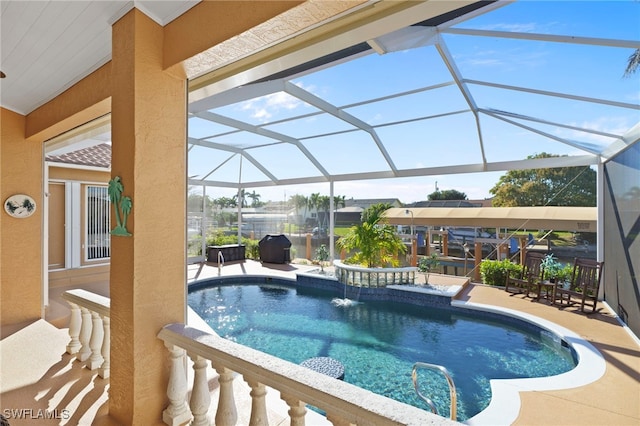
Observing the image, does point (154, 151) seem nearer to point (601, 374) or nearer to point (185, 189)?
point (185, 189)

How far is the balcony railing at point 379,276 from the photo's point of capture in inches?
312

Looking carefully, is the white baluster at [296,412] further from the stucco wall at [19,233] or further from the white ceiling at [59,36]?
the stucco wall at [19,233]

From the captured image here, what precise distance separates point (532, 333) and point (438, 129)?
486cm

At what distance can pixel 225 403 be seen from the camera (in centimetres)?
181

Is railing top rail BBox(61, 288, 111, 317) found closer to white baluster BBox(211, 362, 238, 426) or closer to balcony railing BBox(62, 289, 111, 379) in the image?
balcony railing BBox(62, 289, 111, 379)

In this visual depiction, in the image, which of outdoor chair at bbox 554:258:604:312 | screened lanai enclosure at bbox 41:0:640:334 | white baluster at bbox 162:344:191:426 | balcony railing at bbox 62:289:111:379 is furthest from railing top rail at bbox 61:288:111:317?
outdoor chair at bbox 554:258:604:312

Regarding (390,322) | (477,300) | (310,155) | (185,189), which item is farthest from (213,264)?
(185,189)

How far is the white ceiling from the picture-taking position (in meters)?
2.03

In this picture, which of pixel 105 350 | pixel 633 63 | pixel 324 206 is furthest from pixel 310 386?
pixel 324 206

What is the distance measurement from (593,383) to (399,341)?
2.52 metres

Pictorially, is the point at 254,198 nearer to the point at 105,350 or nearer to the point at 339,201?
the point at 339,201

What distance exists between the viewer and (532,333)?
5449 millimetres

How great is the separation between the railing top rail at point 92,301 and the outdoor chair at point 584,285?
7682 mm

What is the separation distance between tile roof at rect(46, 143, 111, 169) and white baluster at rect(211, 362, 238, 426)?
7.55 m
